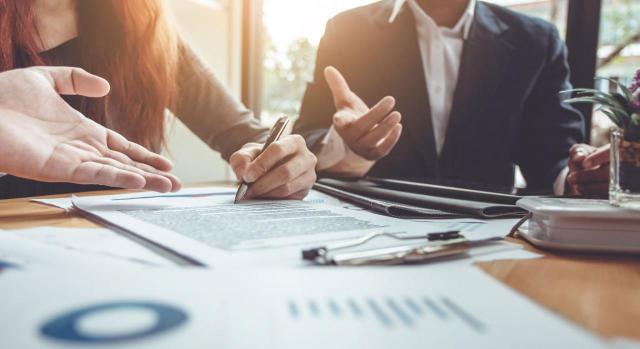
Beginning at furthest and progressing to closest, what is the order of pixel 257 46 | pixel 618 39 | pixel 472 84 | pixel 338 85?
pixel 257 46 → pixel 618 39 → pixel 472 84 → pixel 338 85

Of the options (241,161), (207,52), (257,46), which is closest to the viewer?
(241,161)

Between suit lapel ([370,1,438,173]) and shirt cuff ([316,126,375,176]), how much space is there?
359mm

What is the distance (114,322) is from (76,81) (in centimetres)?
52

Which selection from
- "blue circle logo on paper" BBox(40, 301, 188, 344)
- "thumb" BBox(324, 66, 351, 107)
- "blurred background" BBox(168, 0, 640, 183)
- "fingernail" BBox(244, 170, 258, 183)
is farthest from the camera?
"blurred background" BBox(168, 0, 640, 183)

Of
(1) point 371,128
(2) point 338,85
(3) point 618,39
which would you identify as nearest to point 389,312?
(1) point 371,128

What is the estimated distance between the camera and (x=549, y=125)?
136 cm

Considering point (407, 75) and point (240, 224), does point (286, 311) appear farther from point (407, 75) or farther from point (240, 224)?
point (407, 75)

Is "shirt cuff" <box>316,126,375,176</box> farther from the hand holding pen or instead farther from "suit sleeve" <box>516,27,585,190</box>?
"suit sleeve" <box>516,27,585,190</box>

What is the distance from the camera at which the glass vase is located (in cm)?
54

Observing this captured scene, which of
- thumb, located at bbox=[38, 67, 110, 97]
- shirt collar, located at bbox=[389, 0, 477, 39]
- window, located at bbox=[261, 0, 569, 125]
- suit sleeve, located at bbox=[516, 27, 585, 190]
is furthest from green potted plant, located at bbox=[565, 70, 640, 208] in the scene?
window, located at bbox=[261, 0, 569, 125]

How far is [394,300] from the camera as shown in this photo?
275mm

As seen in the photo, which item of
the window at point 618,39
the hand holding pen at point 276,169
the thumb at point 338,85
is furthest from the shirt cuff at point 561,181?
the hand holding pen at point 276,169

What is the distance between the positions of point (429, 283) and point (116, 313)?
190 millimetres

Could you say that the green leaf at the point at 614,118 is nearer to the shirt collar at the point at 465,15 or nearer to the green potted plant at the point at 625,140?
the green potted plant at the point at 625,140
